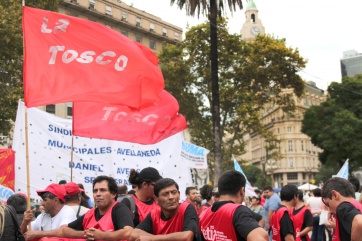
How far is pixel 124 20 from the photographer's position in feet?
186

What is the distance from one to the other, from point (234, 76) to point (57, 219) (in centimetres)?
2424

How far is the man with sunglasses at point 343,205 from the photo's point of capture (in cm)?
415

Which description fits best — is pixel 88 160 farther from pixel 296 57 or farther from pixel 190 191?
pixel 296 57

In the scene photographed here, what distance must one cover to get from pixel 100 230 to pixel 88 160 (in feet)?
18.3

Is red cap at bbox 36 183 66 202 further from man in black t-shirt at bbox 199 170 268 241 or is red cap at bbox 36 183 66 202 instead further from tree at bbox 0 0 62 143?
tree at bbox 0 0 62 143

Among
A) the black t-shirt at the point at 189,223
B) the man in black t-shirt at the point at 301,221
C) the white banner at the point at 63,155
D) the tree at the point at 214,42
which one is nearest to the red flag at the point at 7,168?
the white banner at the point at 63,155

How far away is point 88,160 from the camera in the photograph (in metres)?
10.3

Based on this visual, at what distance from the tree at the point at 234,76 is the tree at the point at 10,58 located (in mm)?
9808

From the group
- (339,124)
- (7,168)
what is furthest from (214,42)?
(339,124)

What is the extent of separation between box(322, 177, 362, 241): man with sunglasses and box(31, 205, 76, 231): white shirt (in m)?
2.95

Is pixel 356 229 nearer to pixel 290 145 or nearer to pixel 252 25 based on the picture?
pixel 290 145

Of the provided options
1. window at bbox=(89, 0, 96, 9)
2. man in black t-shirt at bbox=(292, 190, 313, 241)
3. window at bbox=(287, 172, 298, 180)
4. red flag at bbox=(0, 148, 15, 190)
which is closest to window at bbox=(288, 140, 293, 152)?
window at bbox=(287, 172, 298, 180)

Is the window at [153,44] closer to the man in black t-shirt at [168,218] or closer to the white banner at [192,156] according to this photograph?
the white banner at [192,156]

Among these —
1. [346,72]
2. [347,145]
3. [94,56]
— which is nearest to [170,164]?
[94,56]
